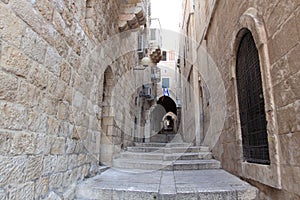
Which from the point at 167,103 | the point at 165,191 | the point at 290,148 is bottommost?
the point at 165,191

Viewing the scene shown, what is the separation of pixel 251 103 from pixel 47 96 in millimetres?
2680

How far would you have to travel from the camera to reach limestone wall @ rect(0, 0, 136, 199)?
5.48ft

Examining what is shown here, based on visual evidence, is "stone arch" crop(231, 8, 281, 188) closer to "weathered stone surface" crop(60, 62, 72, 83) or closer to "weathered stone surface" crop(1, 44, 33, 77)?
"weathered stone surface" crop(60, 62, 72, 83)

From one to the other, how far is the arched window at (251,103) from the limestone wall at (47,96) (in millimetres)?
2455

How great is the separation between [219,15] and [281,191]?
3701 mm

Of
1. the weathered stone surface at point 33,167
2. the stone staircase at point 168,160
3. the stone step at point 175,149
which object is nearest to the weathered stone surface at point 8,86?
the weathered stone surface at point 33,167

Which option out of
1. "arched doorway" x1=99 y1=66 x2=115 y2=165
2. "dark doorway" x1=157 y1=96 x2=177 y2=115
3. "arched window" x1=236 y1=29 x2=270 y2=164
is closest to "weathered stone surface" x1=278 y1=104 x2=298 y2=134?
"arched window" x1=236 y1=29 x2=270 y2=164

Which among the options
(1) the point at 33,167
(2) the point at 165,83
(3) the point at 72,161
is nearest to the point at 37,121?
(1) the point at 33,167

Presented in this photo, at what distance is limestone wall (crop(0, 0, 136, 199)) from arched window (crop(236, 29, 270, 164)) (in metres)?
2.46

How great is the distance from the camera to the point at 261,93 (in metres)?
2.73

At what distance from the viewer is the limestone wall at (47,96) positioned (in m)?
1.67

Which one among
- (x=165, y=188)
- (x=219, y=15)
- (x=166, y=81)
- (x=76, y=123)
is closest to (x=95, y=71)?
(x=76, y=123)

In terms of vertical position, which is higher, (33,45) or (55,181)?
(33,45)

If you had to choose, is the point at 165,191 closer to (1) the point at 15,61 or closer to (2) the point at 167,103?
(1) the point at 15,61
